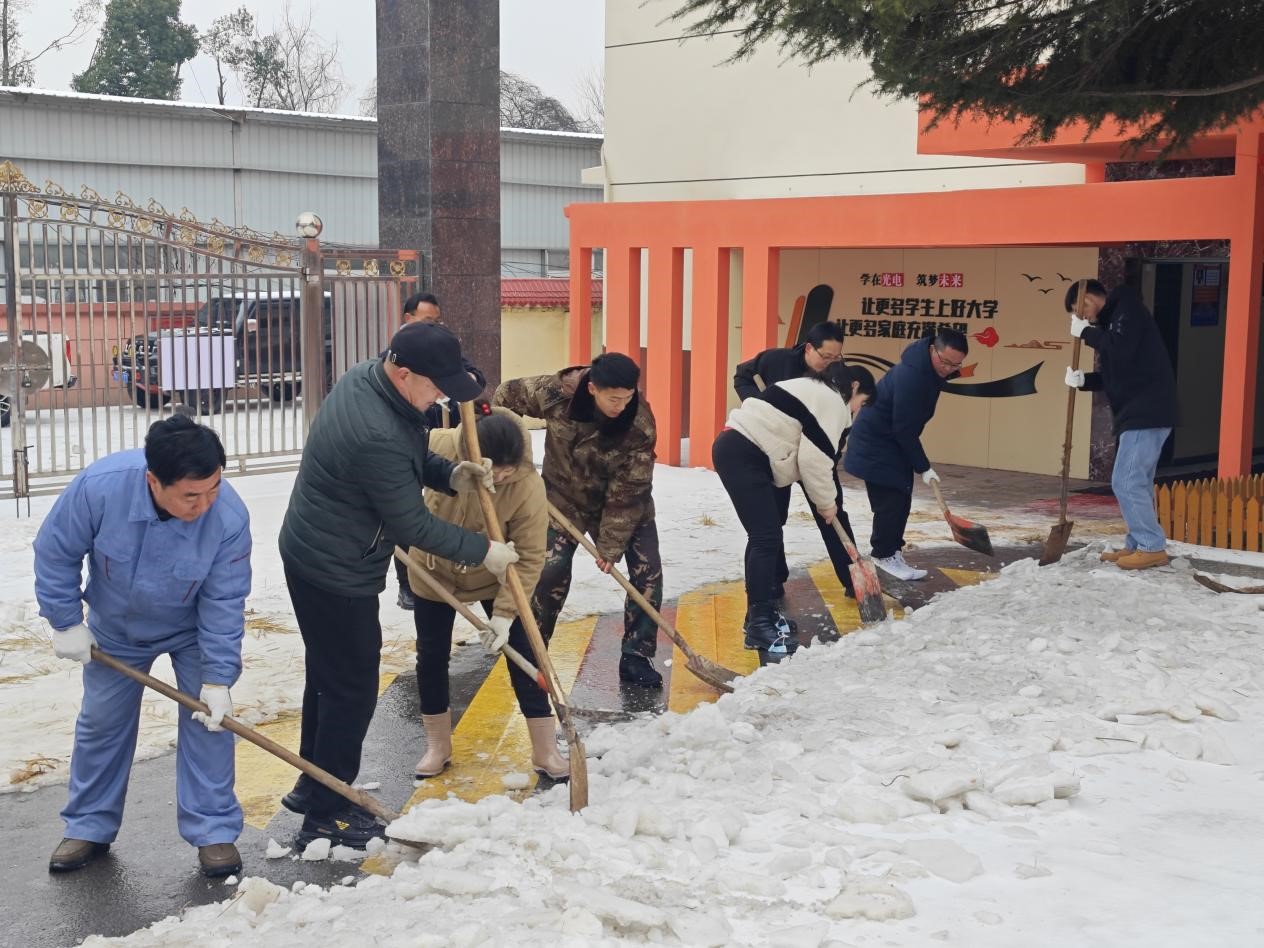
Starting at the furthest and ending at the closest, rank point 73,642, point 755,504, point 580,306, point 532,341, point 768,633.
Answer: point 532,341 < point 580,306 < point 755,504 < point 768,633 < point 73,642

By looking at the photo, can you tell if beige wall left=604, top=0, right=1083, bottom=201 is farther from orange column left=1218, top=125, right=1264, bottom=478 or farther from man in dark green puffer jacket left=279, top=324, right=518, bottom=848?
man in dark green puffer jacket left=279, top=324, right=518, bottom=848

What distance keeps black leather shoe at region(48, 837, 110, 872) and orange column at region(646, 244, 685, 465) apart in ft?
34.4

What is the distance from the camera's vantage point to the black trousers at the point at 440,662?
5.64m

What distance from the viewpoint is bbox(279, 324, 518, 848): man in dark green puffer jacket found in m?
4.83

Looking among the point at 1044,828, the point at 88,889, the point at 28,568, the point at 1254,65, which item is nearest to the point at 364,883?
the point at 88,889

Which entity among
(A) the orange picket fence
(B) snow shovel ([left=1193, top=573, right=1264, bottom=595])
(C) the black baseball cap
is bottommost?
(B) snow shovel ([left=1193, top=573, right=1264, bottom=595])

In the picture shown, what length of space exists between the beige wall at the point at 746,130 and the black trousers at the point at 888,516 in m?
5.72

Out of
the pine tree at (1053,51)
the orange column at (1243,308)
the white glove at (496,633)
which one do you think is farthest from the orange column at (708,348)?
the white glove at (496,633)

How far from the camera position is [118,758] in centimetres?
493

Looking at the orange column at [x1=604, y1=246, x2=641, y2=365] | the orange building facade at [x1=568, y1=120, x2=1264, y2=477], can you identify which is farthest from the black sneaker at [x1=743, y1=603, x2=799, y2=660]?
the orange column at [x1=604, y1=246, x2=641, y2=365]

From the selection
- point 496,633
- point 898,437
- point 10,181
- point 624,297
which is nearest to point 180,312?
point 10,181

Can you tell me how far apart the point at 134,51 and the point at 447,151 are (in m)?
34.5

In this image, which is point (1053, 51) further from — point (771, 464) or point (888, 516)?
point (771, 464)

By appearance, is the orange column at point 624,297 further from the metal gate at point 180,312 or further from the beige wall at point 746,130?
the metal gate at point 180,312
